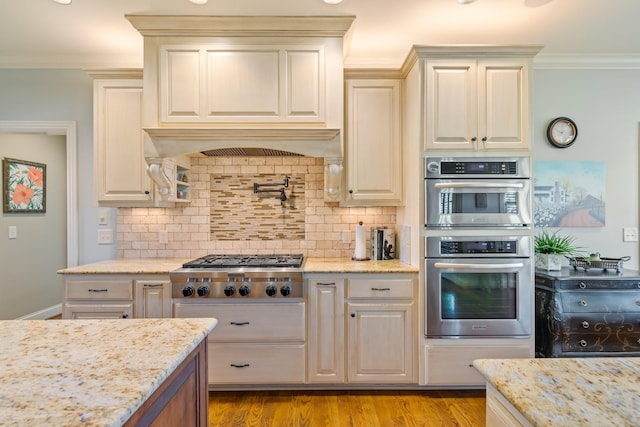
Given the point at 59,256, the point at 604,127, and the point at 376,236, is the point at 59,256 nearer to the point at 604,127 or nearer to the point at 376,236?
the point at 376,236

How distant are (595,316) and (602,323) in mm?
64

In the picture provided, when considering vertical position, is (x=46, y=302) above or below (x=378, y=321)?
below

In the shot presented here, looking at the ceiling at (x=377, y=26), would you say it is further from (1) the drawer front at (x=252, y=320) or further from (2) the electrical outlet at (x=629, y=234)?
(1) the drawer front at (x=252, y=320)

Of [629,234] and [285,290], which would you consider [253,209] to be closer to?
[285,290]

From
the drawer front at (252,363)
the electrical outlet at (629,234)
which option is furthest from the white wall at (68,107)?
the electrical outlet at (629,234)

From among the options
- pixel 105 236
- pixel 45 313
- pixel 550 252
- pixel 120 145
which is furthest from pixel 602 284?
pixel 45 313

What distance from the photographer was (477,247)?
101 inches

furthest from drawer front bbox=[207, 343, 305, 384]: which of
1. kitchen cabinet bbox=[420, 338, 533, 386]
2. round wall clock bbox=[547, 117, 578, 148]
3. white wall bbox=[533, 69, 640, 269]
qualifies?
round wall clock bbox=[547, 117, 578, 148]

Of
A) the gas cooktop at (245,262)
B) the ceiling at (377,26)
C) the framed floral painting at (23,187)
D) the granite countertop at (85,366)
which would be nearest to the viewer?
the granite countertop at (85,366)

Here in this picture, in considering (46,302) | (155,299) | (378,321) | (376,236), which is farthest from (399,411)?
(46,302)

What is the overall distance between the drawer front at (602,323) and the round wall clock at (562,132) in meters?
1.43

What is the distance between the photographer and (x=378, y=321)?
8.55 feet

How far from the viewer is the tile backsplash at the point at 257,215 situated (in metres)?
3.25

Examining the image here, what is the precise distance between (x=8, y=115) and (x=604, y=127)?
16.7 ft
